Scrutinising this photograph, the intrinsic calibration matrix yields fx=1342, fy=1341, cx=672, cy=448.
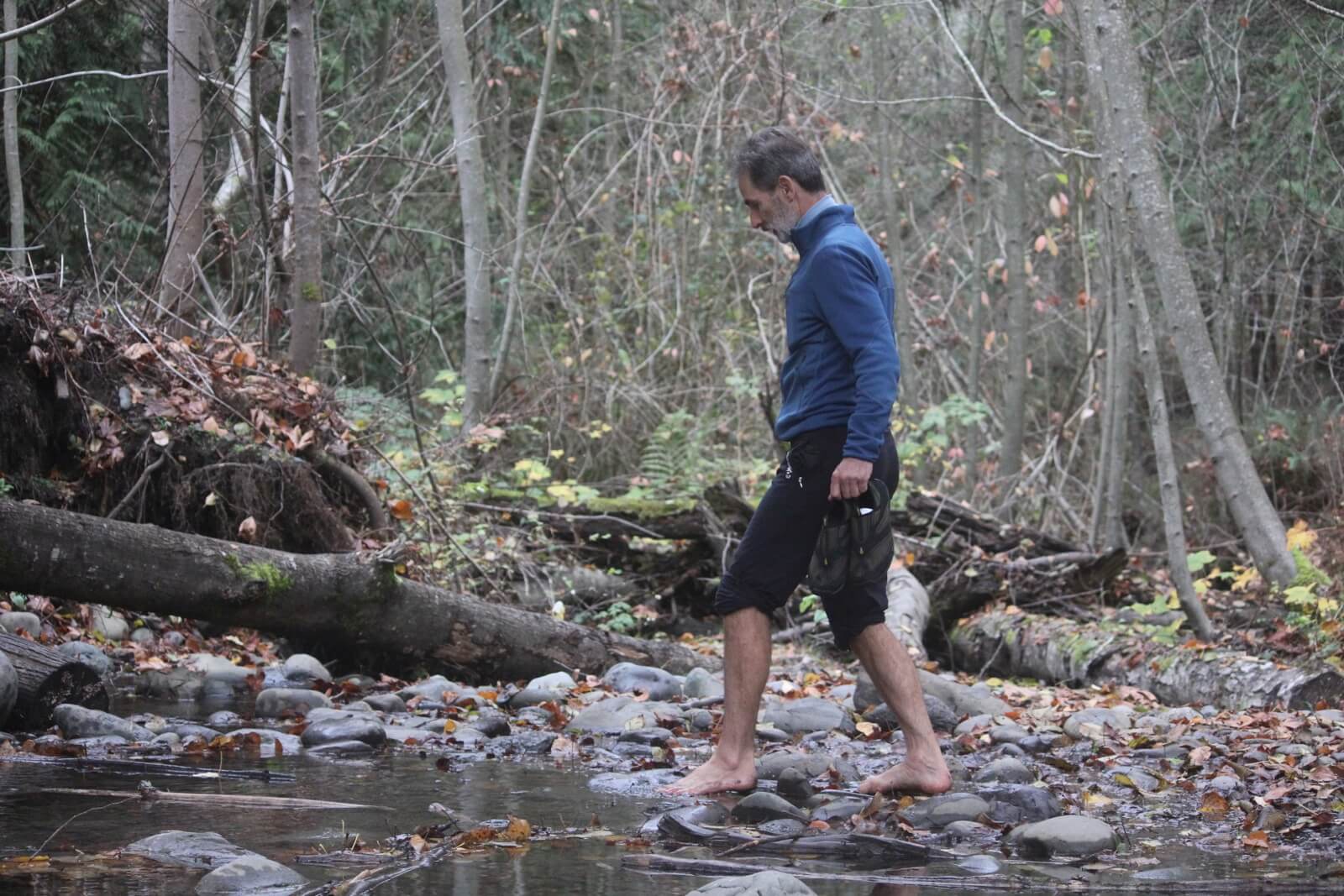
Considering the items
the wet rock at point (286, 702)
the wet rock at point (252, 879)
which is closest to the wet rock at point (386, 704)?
the wet rock at point (286, 702)

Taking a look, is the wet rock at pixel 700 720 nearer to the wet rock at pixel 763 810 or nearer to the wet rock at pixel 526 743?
the wet rock at pixel 526 743

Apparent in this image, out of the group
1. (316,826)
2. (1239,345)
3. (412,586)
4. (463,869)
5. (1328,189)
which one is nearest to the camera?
(463,869)

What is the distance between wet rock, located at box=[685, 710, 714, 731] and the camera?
6.27 metres

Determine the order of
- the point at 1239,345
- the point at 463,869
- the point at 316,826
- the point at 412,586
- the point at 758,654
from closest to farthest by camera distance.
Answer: the point at 463,869 < the point at 316,826 < the point at 758,654 < the point at 412,586 < the point at 1239,345

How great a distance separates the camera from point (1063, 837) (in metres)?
3.78

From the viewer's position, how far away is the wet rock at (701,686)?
23.2 feet

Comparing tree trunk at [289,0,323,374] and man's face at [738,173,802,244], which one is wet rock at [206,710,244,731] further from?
tree trunk at [289,0,323,374]

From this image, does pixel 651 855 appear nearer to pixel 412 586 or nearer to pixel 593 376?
pixel 412 586

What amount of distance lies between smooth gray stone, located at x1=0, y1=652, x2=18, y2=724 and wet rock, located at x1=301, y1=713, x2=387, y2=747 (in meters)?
1.12

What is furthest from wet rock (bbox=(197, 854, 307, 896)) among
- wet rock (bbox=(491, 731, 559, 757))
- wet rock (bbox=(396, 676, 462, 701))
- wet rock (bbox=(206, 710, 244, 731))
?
wet rock (bbox=(396, 676, 462, 701))

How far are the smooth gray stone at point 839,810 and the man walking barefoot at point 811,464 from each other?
7.2 inches

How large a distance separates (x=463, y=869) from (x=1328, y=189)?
44.5ft

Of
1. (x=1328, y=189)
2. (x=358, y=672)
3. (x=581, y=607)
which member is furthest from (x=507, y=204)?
(x=358, y=672)

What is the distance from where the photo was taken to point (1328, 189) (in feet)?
46.3
